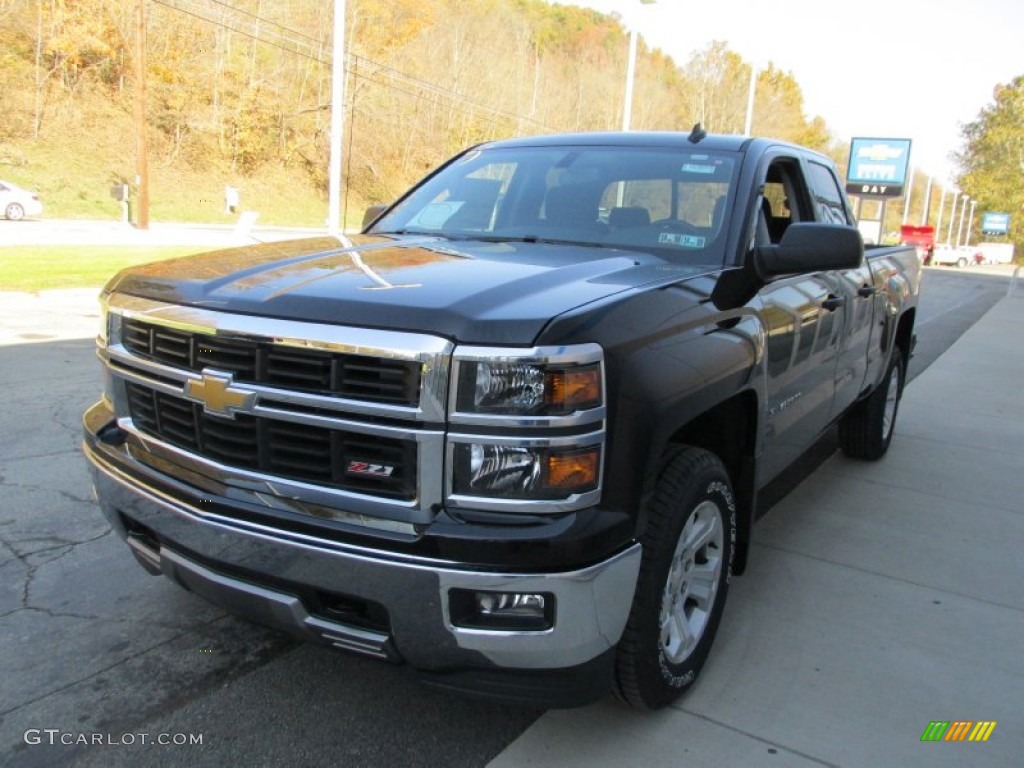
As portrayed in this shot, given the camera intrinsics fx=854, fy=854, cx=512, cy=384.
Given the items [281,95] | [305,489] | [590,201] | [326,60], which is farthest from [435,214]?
[326,60]

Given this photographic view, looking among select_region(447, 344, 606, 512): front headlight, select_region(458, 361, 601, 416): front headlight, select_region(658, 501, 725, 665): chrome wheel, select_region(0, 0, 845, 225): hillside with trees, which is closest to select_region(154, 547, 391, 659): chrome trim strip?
select_region(447, 344, 606, 512): front headlight

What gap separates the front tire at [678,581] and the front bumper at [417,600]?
12cm

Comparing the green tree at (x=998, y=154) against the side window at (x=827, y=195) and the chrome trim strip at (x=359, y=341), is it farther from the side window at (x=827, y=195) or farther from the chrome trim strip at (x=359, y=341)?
the chrome trim strip at (x=359, y=341)

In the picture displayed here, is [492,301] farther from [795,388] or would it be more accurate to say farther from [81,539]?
[81,539]

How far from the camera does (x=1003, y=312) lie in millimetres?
20000

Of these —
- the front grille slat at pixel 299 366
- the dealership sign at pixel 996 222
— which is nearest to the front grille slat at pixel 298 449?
the front grille slat at pixel 299 366

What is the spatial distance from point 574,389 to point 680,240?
4.78 feet

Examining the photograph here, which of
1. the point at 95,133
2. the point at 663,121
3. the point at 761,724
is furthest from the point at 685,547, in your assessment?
the point at 663,121

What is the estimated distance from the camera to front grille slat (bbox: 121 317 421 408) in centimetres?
211

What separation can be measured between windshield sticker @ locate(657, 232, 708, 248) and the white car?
29731 millimetres

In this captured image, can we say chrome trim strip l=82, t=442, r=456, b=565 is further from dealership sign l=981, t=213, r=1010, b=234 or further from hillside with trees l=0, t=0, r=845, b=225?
dealership sign l=981, t=213, r=1010, b=234

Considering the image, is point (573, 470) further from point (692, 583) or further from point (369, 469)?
point (692, 583)

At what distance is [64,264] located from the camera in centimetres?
1490

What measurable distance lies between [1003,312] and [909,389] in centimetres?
1341
